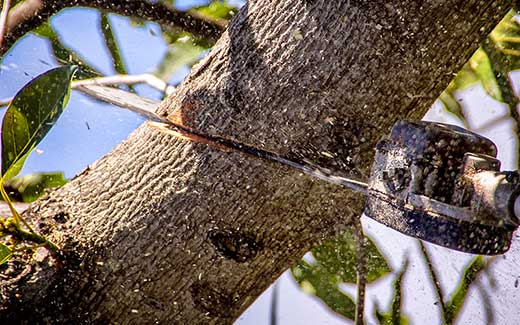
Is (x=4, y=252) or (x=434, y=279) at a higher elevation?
(x=434, y=279)

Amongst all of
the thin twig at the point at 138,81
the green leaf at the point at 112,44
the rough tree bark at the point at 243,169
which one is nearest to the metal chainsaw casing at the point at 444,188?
the rough tree bark at the point at 243,169

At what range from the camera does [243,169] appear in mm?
759

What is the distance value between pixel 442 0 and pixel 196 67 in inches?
13.0

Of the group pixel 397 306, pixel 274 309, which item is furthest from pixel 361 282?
pixel 274 309

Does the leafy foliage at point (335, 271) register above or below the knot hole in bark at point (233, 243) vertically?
above

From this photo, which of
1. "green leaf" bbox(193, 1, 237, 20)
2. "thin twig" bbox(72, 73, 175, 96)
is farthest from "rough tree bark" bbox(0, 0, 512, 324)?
"green leaf" bbox(193, 1, 237, 20)

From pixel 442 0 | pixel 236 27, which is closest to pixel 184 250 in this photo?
pixel 236 27

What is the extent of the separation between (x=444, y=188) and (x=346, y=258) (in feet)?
1.85

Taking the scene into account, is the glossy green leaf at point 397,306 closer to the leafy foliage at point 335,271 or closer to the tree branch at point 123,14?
the leafy foliage at point 335,271

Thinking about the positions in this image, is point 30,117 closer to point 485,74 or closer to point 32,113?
point 32,113

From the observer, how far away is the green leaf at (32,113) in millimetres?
762

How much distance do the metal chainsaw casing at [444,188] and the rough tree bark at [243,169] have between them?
0.31 ft

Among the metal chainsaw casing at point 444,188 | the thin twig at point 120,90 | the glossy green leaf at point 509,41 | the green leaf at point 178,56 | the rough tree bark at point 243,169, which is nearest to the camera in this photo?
the metal chainsaw casing at point 444,188

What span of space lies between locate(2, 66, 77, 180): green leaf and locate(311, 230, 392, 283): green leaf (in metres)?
0.50
